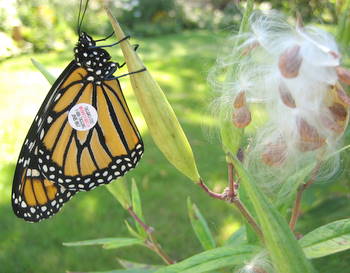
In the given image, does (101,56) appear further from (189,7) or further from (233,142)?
(189,7)

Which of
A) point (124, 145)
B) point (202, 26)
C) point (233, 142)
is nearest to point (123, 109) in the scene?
point (124, 145)

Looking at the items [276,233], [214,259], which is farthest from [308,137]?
[214,259]

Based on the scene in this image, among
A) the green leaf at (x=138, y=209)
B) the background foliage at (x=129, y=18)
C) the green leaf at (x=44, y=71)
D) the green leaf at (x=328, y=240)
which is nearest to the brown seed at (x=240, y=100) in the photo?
the green leaf at (x=328, y=240)

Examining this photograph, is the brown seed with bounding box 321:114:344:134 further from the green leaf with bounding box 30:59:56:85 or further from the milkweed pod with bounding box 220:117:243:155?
the green leaf with bounding box 30:59:56:85

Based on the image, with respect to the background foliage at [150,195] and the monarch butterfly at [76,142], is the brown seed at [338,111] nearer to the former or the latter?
the background foliage at [150,195]

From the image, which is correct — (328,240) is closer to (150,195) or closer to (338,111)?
(338,111)

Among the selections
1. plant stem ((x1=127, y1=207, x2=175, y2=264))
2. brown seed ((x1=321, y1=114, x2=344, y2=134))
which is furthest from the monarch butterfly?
brown seed ((x1=321, y1=114, x2=344, y2=134))
